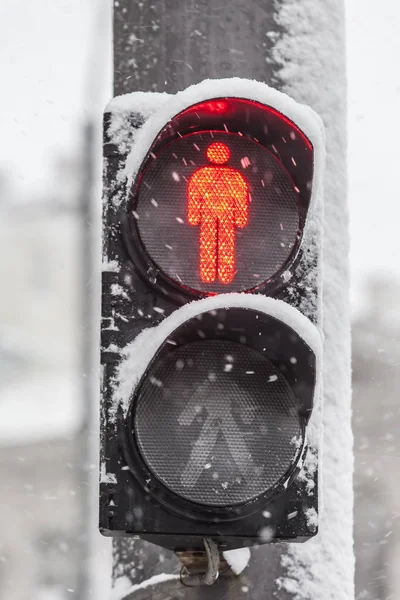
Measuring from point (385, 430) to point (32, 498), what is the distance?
37.4 feet

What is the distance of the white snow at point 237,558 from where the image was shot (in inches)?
86.4

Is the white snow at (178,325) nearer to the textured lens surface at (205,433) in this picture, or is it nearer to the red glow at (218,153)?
the textured lens surface at (205,433)

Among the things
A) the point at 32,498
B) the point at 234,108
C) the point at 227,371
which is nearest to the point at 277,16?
the point at 234,108

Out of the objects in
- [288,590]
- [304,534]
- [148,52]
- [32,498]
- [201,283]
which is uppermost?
[148,52]

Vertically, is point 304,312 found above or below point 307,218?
below

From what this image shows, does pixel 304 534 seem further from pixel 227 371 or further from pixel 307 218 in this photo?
pixel 307 218

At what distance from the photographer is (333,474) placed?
7.62 feet

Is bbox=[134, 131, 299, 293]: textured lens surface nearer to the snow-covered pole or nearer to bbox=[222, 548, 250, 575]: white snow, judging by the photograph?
the snow-covered pole

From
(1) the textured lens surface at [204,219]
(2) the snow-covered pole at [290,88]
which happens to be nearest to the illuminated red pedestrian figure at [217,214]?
(1) the textured lens surface at [204,219]

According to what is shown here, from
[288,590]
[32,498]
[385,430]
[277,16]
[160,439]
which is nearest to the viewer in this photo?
[160,439]

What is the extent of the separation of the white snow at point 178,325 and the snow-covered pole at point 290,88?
1.33 ft

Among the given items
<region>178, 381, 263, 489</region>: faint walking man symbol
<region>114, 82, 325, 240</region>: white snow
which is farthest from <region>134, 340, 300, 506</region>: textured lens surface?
<region>114, 82, 325, 240</region>: white snow

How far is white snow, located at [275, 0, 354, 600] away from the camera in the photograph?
7.51 feet

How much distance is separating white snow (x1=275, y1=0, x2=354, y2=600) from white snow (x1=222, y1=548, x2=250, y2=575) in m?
0.10
